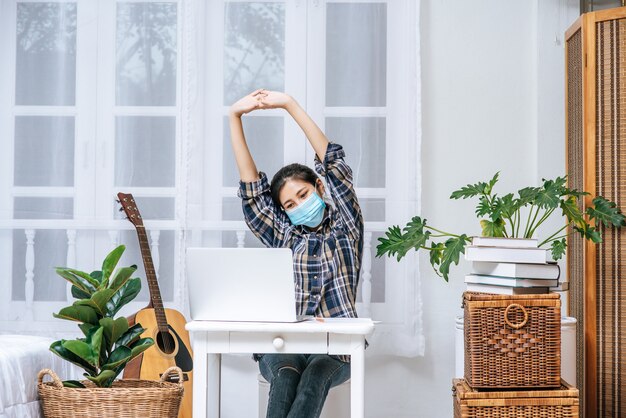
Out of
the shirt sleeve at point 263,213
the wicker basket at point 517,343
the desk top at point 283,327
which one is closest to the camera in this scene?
the desk top at point 283,327

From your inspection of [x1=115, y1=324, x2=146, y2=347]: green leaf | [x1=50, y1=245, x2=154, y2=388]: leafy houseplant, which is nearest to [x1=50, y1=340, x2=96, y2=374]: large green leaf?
[x1=50, y1=245, x2=154, y2=388]: leafy houseplant

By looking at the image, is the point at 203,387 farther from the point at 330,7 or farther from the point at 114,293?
the point at 330,7

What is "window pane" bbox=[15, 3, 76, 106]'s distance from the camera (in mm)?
3330

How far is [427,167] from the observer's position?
10.9 feet

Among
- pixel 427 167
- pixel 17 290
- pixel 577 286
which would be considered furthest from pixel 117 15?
pixel 577 286

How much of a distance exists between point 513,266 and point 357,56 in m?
1.24

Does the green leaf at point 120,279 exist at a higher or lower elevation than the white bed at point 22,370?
higher

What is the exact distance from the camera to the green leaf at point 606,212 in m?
2.61

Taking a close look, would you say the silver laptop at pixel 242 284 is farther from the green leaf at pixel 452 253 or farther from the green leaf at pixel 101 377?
the green leaf at pixel 452 253

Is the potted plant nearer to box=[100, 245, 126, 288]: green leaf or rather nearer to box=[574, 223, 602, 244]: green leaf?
box=[100, 245, 126, 288]: green leaf

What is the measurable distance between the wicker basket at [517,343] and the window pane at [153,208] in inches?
57.4

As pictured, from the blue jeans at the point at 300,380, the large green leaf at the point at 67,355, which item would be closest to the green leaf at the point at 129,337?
the large green leaf at the point at 67,355

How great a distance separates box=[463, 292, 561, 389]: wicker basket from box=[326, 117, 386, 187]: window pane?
1.01 metres

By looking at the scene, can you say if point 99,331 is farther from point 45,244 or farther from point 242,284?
point 45,244
